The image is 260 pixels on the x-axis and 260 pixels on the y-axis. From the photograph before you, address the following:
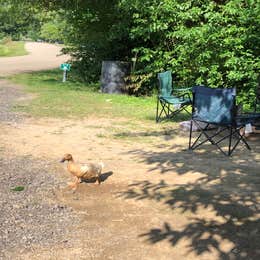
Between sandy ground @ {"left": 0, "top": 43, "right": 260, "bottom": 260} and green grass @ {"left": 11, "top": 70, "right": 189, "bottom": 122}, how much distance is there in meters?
2.23

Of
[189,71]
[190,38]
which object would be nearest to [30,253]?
[190,38]

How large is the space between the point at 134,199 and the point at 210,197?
78cm

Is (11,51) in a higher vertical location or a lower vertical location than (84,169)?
lower

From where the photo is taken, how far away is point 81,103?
1212cm

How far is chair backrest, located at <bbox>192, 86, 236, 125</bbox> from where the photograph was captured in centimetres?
715

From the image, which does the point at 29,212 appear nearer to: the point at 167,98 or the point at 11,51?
the point at 167,98

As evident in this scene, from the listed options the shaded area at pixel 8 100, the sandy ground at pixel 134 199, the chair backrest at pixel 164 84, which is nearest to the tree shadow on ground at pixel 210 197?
the sandy ground at pixel 134 199

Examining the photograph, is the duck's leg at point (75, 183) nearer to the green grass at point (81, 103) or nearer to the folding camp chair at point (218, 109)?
the folding camp chair at point (218, 109)

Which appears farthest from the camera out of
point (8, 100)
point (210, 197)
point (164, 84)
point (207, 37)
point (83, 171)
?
point (8, 100)

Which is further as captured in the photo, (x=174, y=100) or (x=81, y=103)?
(x=81, y=103)

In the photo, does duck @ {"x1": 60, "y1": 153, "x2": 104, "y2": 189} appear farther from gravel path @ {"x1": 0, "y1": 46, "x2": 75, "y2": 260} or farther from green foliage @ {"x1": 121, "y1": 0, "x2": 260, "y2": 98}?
green foliage @ {"x1": 121, "y1": 0, "x2": 260, "y2": 98}

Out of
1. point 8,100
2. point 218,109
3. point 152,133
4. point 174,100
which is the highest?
point 218,109

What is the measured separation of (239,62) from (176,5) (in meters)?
2.48

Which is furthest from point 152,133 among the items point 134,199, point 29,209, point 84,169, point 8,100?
point 8,100
